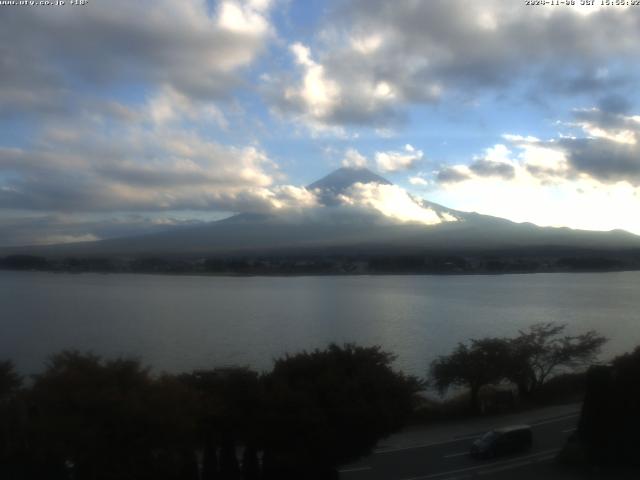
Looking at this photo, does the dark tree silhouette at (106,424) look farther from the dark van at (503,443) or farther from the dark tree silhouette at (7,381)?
the dark van at (503,443)

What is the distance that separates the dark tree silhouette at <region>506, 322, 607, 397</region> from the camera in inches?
594

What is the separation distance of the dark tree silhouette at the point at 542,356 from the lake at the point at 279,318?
8.13 ft

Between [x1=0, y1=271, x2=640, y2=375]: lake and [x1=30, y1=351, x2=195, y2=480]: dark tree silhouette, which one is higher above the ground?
[x1=30, y1=351, x2=195, y2=480]: dark tree silhouette

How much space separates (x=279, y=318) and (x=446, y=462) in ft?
65.6

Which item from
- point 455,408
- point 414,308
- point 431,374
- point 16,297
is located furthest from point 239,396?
point 16,297

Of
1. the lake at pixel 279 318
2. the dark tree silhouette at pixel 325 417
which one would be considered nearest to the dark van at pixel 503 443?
the dark tree silhouette at pixel 325 417

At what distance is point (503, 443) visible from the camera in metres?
8.82

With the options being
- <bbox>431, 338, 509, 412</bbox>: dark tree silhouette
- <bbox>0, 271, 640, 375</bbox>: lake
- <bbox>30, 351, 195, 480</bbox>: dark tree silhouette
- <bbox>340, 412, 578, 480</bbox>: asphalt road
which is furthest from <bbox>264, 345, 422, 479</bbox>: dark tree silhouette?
<bbox>431, 338, 509, 412</bbox>: dark tree silhouette

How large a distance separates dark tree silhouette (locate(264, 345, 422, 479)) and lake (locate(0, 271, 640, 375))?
2.42 meters

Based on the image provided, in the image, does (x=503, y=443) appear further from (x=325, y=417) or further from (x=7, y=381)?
(x=7, y=381)

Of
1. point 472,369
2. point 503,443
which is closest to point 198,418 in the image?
point 503,443

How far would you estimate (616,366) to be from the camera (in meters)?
9.02

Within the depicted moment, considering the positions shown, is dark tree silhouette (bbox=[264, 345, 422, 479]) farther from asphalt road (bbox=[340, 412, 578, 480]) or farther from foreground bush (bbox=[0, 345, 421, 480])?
asphalt road (bbox=[340, 412, 578, 480])

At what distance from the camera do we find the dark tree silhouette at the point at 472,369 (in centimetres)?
1420
